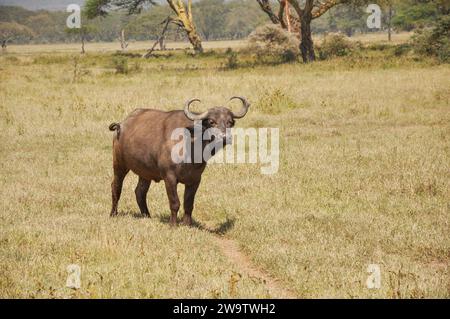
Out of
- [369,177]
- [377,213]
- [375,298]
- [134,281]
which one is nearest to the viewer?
[375,298]

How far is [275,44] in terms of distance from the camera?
133 ft

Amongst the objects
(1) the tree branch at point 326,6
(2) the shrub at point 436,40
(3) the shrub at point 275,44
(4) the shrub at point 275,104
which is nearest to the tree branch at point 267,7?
(3) the shrub at point 275,44

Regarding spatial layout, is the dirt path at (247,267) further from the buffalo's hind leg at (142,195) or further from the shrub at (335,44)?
the shrub at (335,44)

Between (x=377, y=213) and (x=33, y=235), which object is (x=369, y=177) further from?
(x=33, y=235)

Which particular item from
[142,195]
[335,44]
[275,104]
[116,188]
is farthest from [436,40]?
[116,188]

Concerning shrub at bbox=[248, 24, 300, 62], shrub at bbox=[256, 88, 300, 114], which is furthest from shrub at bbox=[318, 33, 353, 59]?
shrub at bbox=[256, 88, 300, 114]

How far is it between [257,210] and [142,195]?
Result: 1.91m

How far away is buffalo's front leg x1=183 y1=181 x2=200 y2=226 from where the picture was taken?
8.55 m

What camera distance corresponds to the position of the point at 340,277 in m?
6.56

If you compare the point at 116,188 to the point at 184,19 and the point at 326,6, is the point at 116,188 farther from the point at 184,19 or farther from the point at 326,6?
the point at 184,19

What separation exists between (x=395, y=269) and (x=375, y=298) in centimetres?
100

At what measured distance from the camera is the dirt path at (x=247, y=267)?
6.36m

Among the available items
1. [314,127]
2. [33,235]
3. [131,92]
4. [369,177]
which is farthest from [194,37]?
[33,235]

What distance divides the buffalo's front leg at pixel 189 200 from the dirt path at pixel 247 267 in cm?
51
